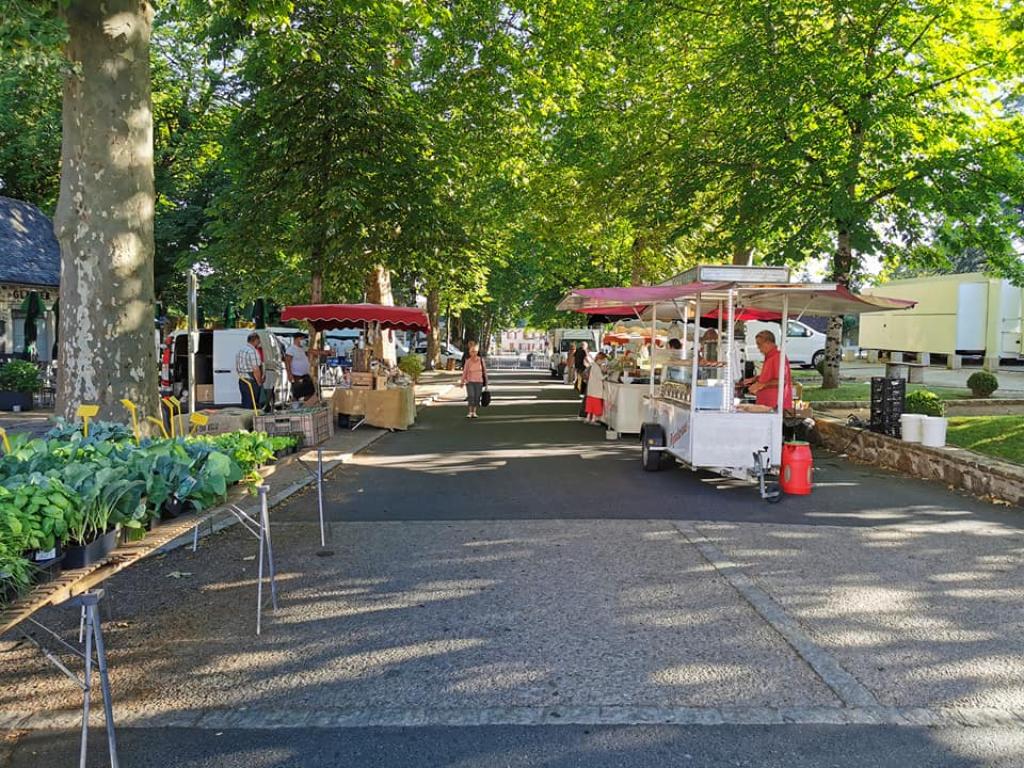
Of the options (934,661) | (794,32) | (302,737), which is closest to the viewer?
(302,737)

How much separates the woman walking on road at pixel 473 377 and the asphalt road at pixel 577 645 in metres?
9.76

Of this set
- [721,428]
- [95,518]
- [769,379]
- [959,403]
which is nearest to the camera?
[95,518]

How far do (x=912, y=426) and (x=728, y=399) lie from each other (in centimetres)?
303

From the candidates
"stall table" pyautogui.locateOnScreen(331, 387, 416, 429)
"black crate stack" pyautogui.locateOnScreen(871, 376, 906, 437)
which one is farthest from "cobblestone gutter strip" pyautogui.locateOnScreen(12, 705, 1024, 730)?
"stall table" pyautogui.locateOnScreen(331, 387, 416, 429)

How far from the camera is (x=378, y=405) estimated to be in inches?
618

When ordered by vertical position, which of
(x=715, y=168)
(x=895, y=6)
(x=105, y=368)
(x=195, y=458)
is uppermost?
(x=895, y=6)

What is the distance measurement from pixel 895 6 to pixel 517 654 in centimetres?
1486

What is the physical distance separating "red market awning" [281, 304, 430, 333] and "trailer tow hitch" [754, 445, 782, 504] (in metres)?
8.60

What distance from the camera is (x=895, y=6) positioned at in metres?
14.6

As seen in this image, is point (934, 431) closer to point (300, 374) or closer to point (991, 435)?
point (991, 435)

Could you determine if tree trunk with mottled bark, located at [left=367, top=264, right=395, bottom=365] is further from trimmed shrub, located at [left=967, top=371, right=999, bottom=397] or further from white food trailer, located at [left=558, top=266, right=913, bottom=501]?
trimmed shrub, located at [left=967, top=371, right=999, bottom=397]

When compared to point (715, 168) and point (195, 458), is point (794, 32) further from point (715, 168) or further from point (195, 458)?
point (195, 458)

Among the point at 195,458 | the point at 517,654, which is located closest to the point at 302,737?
the point at 517,654

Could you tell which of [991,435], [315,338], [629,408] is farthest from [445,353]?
[991,435]
